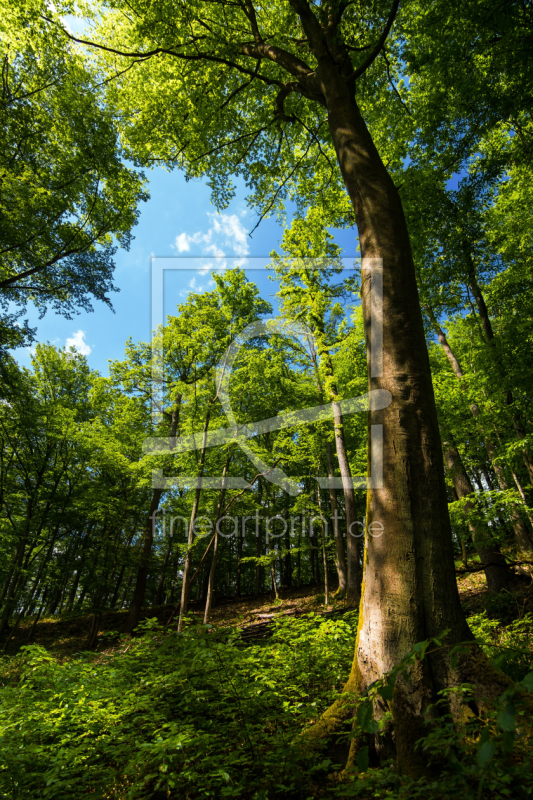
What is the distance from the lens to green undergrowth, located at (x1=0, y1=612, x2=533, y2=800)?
1327mm

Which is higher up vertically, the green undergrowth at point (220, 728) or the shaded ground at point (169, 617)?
the green undergrowth at point (220, 728)

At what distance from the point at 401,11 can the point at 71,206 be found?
695 cm

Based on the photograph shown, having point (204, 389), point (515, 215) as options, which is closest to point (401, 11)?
point (515, 215)

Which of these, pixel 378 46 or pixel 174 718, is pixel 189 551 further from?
pixel 378 46

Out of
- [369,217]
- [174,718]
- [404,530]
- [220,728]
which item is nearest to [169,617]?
[174,718]

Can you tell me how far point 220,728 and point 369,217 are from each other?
13.3 ft

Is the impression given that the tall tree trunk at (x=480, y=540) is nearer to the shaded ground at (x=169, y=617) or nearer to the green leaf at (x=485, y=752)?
the shaded ground at (x=169, y=617)

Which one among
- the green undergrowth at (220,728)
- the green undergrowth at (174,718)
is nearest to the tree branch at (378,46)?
the green undergrowth at (220,728)

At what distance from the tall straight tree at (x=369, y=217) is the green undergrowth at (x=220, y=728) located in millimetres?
174

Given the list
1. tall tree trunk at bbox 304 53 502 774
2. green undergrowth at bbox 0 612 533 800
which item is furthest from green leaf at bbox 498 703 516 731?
tall tree trunk at bbox 304 53 502 774

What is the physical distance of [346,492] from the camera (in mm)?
9961

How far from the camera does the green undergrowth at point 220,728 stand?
1327 millimetres

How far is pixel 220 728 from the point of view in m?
2.31

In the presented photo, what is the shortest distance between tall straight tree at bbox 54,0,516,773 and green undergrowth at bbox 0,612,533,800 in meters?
0.17
